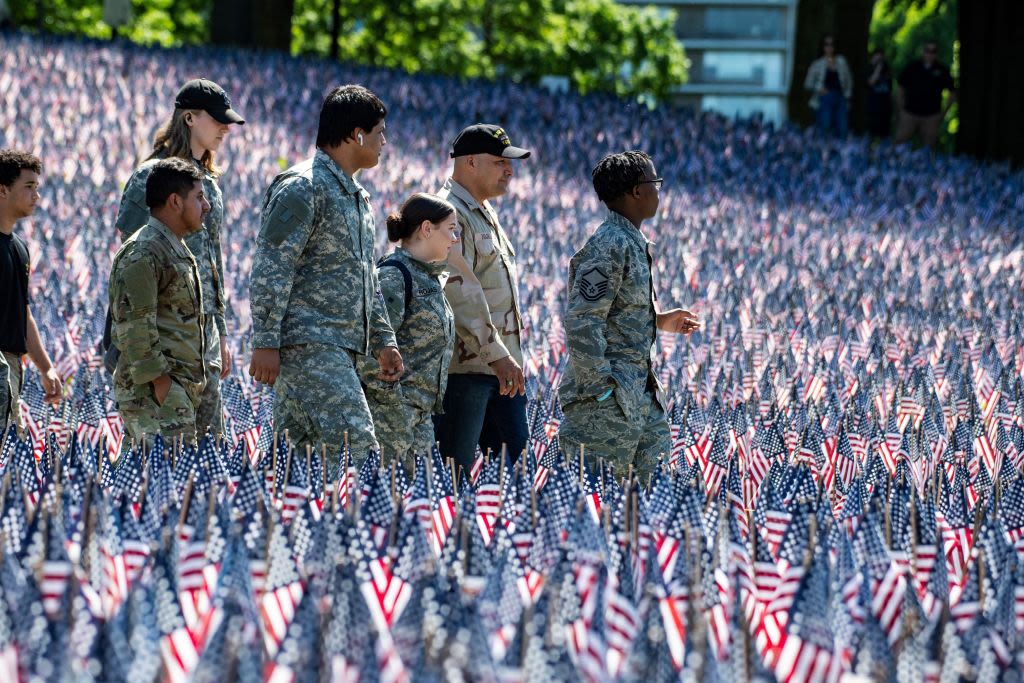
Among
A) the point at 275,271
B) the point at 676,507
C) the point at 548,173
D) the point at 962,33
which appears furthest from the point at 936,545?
the point at 962,33

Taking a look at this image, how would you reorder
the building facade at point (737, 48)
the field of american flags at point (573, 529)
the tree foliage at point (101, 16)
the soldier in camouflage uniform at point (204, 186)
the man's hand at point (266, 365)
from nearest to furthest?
the field of american flags at point (573, 529) → the man's hand at point (266, 365) → the soldier in camouflage uniform at point (204, 186) → the tree foliage at point (101, 16) → the building facade at point (737, 48)

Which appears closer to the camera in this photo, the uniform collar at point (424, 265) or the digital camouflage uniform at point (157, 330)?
the digital camouflage uniform at point (157, 330)

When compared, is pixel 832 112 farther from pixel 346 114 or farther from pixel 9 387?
pixel 9 387

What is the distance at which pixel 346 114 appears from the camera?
559cm

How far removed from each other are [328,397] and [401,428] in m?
0.47

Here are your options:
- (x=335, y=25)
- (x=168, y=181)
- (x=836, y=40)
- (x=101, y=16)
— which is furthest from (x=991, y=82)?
(x=101, y=16)

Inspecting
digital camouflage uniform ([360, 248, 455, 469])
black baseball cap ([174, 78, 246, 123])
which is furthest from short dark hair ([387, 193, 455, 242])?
black baseball cap ([174, 78, 246, 123])

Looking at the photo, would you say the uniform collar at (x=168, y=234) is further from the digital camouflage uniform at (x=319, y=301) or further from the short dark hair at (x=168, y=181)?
the digital camouflage uniform at (x=319, y=301)

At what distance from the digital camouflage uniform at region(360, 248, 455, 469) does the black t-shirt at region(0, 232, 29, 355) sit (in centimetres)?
123

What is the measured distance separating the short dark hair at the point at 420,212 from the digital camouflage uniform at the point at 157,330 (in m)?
0.74

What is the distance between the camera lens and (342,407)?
5.49 metres

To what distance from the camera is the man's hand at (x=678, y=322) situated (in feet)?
20.5

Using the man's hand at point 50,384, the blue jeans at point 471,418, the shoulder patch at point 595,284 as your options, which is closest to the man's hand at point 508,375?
the blue jeans at point 471,418

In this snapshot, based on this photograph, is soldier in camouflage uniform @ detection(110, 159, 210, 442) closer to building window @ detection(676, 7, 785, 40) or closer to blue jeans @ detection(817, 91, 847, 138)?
blue jeans @ detection(817, 91, 847, 138)
